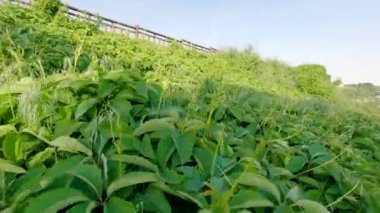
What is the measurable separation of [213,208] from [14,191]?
46 cm

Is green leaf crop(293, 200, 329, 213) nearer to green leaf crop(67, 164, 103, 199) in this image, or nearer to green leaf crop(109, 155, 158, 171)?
green leaf crop(109, 155, 158, 171)

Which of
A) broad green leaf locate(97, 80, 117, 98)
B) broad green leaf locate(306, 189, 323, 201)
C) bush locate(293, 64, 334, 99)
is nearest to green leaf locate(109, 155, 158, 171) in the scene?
broad green leaf locate(97, 80, 117, 98)

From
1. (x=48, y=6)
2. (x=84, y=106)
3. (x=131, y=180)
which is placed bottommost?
(x=131, y=180)

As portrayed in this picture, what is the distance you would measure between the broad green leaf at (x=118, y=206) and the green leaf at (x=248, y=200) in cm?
25

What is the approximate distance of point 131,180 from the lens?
87 cm

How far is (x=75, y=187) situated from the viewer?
34.2 inches

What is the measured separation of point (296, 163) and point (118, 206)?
0.77 meters

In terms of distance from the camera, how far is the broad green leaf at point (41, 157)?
994 mm

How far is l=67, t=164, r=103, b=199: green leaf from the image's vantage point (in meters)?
0.84

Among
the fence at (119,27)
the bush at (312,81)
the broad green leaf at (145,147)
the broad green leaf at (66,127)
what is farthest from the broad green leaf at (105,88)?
the bush at (312,81)

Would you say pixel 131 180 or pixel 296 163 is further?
pixel 296 163

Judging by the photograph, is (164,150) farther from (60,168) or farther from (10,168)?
(10,168)

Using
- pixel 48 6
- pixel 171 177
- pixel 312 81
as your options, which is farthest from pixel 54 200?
pixel 312 81

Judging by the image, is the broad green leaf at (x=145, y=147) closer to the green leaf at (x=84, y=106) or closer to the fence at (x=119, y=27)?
the green leaf at (x=84, y=106)
